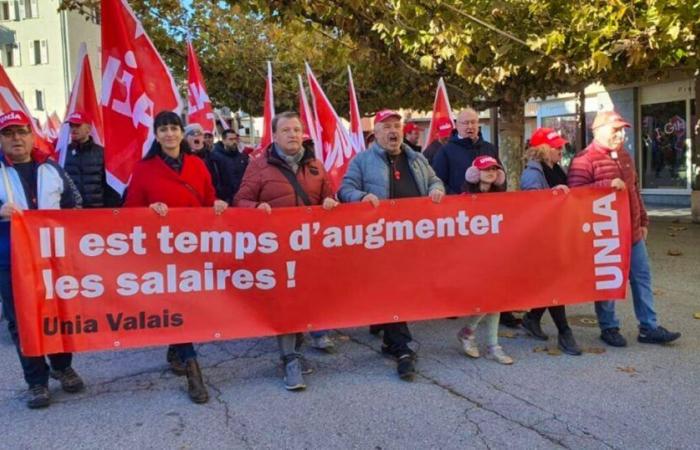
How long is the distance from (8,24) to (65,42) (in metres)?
4.91

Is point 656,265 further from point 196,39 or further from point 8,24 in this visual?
point 8,24

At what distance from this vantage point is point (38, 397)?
4.17m

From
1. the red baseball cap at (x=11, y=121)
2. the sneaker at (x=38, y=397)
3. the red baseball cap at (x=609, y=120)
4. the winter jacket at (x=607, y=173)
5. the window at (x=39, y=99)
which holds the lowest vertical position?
the sneaker at (x=38, y=397)

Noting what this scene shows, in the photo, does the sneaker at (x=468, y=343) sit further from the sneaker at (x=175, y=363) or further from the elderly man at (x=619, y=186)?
the sneaker at (x=175, y=363)

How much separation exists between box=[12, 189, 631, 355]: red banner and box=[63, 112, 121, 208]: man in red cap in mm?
2002

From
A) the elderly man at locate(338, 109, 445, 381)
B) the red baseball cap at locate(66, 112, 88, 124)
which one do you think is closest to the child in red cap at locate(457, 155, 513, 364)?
the elderly man at locate(338, 109, 445, 381)

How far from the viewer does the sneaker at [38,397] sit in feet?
13.6

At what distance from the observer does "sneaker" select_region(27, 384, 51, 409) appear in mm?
4152

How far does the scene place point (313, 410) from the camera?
4055 mm

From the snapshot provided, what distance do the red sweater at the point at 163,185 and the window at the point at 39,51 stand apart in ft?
143

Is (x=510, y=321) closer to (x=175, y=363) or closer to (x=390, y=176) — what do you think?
(x=390, y=176)

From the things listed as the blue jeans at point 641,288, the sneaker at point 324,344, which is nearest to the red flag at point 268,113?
the sneaker at point 324,344

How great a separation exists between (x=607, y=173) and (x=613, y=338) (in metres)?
1.32

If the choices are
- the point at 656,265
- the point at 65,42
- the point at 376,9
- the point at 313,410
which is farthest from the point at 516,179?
the point at 65,42
